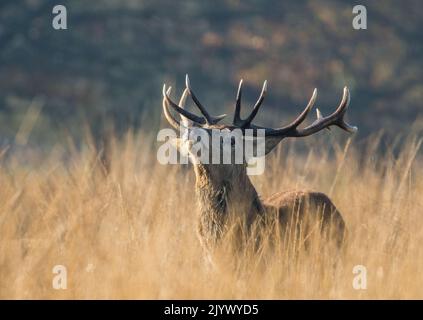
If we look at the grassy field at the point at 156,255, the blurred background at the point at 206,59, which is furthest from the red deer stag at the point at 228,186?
the blurred background at the point at 206,59

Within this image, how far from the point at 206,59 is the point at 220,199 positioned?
1389 centimetres

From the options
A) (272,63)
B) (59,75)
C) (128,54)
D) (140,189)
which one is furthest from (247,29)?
(140,189)

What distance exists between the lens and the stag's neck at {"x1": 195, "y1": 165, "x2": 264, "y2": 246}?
6.22 metres

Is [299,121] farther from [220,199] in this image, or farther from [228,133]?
[220,199]

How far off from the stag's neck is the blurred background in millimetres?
11577

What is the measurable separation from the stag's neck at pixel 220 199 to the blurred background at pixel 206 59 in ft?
38.0

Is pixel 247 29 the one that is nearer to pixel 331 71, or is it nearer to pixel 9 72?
pixel 331 71

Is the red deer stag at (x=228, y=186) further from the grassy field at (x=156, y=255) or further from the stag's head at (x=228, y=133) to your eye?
the grassy field at (x=156, y=255)

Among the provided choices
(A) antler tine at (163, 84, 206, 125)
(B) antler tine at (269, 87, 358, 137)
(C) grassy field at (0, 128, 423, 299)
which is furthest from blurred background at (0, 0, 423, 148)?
(A) antler tine at (163, 84, 206, 125)

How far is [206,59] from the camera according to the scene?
19953mm

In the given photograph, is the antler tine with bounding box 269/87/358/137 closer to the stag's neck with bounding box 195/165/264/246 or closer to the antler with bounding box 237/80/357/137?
the antler with bounding box 237/80/357/137

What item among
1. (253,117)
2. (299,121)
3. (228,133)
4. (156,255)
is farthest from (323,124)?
(156,255)
